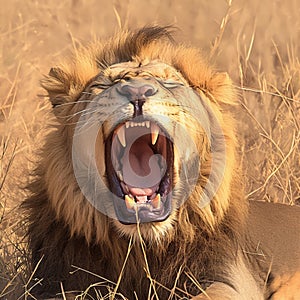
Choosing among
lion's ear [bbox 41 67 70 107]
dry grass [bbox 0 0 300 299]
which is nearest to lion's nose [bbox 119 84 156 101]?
lion's ear [bbox 41 67 70 107]

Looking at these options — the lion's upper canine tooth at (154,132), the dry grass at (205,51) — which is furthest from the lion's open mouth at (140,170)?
the dry grass at (205,51)

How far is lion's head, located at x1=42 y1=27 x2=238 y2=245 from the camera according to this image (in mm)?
3531

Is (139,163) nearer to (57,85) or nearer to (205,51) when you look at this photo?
(57,85)

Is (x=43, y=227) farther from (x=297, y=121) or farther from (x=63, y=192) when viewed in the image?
(x=297, y=121)

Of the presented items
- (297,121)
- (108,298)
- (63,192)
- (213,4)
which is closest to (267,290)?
(108,298)

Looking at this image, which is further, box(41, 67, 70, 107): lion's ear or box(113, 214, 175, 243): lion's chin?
box(41, 67, 70, 107): lion's ear

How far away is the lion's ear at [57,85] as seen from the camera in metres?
3.80

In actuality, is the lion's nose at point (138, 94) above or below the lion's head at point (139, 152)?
above

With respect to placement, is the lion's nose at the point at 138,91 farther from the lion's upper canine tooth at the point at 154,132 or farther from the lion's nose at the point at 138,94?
the lion's upper canine tooth at the point at 154,132

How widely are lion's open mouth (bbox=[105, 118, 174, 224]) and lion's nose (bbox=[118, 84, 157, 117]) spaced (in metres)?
0.04

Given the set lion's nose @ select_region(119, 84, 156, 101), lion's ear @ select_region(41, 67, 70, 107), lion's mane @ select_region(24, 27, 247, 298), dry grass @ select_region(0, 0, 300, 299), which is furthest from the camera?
dry grass @ select_region(0, 0, 300, 299)

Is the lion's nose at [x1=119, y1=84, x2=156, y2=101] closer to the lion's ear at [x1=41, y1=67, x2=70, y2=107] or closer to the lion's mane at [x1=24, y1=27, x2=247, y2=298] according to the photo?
the lion's mane at [x1=24, y1=27, x2=247, y2=298]

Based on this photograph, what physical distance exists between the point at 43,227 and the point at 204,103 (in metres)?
0.72

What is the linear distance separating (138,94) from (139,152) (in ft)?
1.12
